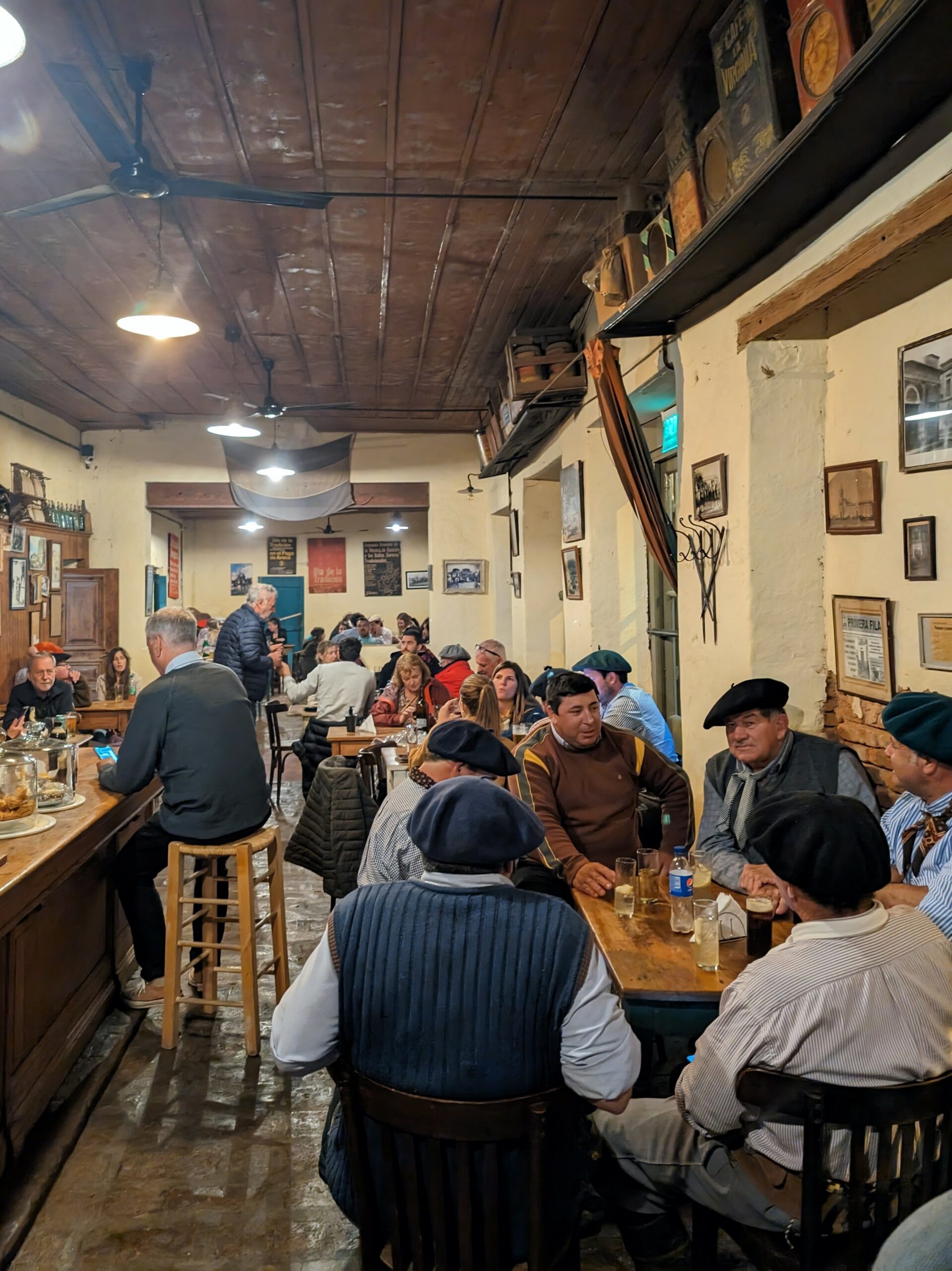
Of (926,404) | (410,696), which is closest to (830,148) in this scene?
(926,404)

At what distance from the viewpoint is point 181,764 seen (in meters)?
3.56

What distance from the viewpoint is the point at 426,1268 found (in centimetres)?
165

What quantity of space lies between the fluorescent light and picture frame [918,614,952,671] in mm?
607

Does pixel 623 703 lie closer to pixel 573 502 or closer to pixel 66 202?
pixel 573 502

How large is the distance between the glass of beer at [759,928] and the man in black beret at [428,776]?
84 centimetres

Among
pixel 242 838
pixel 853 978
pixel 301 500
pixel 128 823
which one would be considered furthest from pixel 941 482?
pixel 301 500

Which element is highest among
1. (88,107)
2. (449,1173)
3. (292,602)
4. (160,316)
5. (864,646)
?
(88,107)

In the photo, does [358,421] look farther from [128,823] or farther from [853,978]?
[853,978]

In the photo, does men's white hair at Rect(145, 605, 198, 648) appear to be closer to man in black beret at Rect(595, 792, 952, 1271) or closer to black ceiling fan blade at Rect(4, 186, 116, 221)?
black ceiling fan blade at Rect(4, 186, 116, 221)

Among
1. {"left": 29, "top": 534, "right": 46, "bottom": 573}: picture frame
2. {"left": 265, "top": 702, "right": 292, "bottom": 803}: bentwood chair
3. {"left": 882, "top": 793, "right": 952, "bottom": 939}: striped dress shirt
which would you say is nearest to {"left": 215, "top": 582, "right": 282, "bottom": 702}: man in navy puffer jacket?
{"left": 265, "top": 702, "right": 292, "bottom": 803}: bentwood chair

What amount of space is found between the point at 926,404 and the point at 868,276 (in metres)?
0.44

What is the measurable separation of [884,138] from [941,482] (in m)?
1.00

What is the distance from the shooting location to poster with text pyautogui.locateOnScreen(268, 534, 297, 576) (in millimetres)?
16141

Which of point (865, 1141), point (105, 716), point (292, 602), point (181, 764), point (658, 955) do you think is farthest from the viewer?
point (292, 602)
